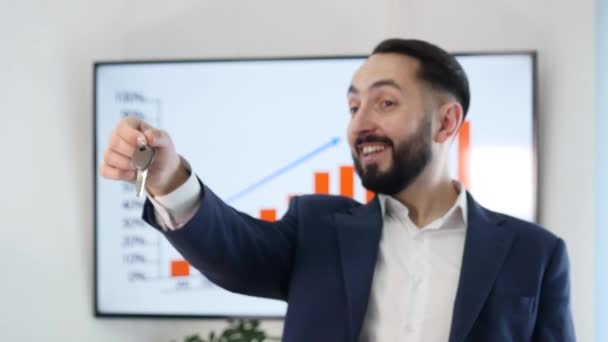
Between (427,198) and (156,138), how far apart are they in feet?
1.82

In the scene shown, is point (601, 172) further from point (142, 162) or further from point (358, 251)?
point (142, 162)

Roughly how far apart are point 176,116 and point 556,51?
1.25m

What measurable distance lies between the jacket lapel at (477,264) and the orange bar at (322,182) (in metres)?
1.05

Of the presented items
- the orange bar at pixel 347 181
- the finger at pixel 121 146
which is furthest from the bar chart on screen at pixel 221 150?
the finger at pixel 121 146

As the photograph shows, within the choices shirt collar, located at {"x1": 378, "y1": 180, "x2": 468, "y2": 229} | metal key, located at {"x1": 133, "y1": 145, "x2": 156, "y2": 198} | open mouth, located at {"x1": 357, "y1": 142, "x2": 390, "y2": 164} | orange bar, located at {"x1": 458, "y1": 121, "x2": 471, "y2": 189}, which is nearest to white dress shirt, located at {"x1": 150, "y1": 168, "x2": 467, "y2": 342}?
shirt collar, located at {"x1": 378, "y1": 180, "x2": 468, "y2": 229}

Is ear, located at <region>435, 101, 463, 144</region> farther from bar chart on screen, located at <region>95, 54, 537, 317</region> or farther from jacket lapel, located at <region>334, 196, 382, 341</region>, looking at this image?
bar chart on screen, located at <region>95, 54, 537, 317</region>

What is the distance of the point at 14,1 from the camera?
2.46 metres

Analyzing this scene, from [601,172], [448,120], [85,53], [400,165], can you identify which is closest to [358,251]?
[400,165]

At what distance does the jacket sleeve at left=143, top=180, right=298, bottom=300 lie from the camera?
1.00m

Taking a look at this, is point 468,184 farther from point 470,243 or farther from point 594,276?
point 470,243

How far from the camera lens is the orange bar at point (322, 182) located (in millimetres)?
2268

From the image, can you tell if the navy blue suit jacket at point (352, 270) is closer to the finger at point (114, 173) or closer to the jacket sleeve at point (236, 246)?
the jacket sleeve at point (236, 246)

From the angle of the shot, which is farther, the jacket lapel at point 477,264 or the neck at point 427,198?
the neck at point 427,198

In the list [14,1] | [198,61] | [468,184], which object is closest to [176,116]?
[198,61]
